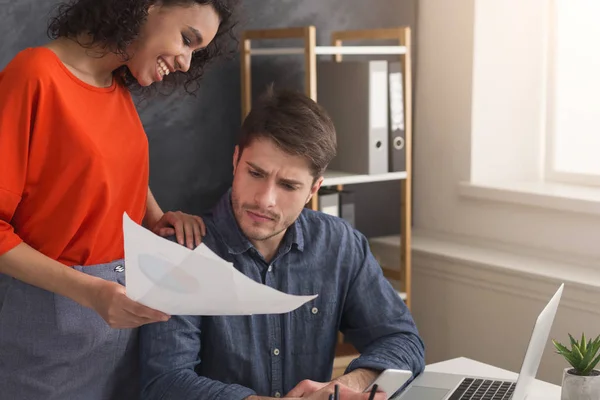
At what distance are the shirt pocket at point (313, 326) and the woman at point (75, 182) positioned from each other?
11.0 inches

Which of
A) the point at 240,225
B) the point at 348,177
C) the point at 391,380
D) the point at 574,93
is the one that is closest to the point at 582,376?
the point at 391,380

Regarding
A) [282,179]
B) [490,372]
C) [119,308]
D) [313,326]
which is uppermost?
[282,179]

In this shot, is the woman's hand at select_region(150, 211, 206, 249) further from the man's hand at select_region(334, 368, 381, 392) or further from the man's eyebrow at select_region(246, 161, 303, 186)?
the man's hand at select_region(334, 368, 381, 392)

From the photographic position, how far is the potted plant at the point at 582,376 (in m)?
1.55

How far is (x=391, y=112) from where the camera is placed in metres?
2.94

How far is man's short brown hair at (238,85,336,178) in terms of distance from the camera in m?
1.74

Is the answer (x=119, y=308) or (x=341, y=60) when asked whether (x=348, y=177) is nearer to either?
(x=341, y=60)

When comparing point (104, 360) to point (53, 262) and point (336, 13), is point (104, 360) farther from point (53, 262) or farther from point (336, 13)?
point (336, 13)

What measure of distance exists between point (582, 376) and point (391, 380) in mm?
355

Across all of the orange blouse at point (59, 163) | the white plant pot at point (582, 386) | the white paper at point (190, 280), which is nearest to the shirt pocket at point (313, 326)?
the orange blouse at point (59, 163)

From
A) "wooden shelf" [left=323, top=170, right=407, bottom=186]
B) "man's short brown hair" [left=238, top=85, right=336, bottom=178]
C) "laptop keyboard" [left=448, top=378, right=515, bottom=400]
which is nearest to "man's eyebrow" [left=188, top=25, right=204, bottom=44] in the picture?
"man's short brown hair" [left=238, top=85, right=336, bottom=178]

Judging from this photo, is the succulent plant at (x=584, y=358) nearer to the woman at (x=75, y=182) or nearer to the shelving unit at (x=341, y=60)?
the woman at (x=75, y=182)

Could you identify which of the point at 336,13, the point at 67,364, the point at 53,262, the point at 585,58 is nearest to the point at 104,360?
the point at 67,364

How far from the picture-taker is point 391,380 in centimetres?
167
